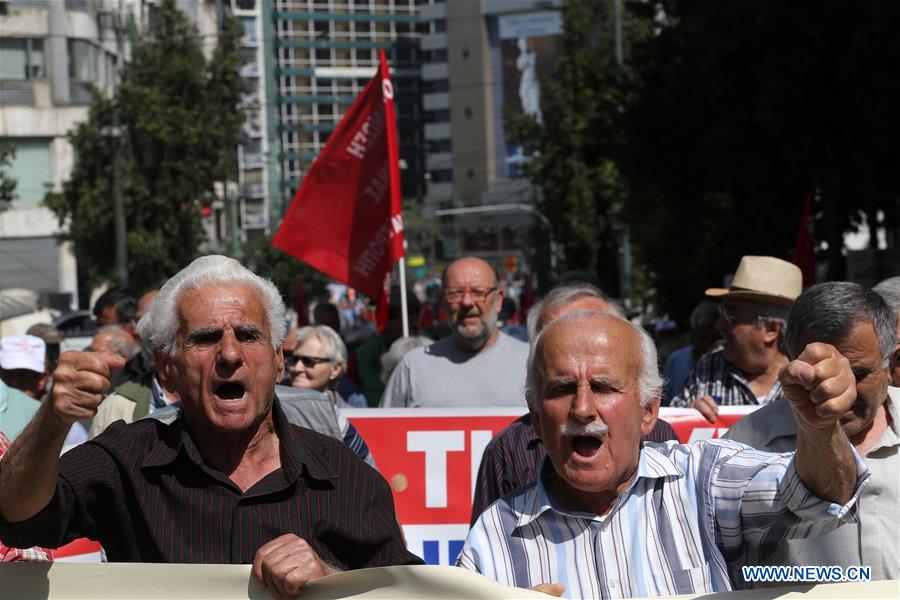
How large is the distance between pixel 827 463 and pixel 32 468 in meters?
1.71

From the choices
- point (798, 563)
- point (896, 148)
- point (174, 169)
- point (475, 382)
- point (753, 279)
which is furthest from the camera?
point (174, 169)

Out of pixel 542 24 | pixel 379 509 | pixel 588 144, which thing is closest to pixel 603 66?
pixel 588 144

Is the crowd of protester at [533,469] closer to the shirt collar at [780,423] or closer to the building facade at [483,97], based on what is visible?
the shirt collar at [780,423]

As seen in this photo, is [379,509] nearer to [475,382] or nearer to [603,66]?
[475,382]

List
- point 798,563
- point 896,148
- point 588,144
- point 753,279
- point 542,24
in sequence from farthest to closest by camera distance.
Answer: point 542,24, point 588,144, point 896,148, point 753,279, point 798,563

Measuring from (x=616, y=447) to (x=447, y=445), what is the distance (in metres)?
3.11

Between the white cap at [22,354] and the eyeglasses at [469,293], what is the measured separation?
2354 mm

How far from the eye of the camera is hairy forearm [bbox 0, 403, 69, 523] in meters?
3.00

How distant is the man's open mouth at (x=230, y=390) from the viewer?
3520 millimetres

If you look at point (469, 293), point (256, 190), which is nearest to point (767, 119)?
point (469, 293)

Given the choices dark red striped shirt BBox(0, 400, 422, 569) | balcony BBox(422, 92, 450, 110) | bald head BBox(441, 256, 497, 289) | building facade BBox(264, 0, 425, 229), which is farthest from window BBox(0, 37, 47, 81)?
building facade BBox(264, 0, 425, 229)

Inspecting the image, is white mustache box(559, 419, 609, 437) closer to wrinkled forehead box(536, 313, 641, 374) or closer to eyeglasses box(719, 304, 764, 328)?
wrinkled forehead box(536, 313, 641, 374)

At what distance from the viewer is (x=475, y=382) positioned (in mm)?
6641

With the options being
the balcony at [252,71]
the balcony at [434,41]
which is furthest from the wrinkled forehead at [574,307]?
the balcony at [434,41]
